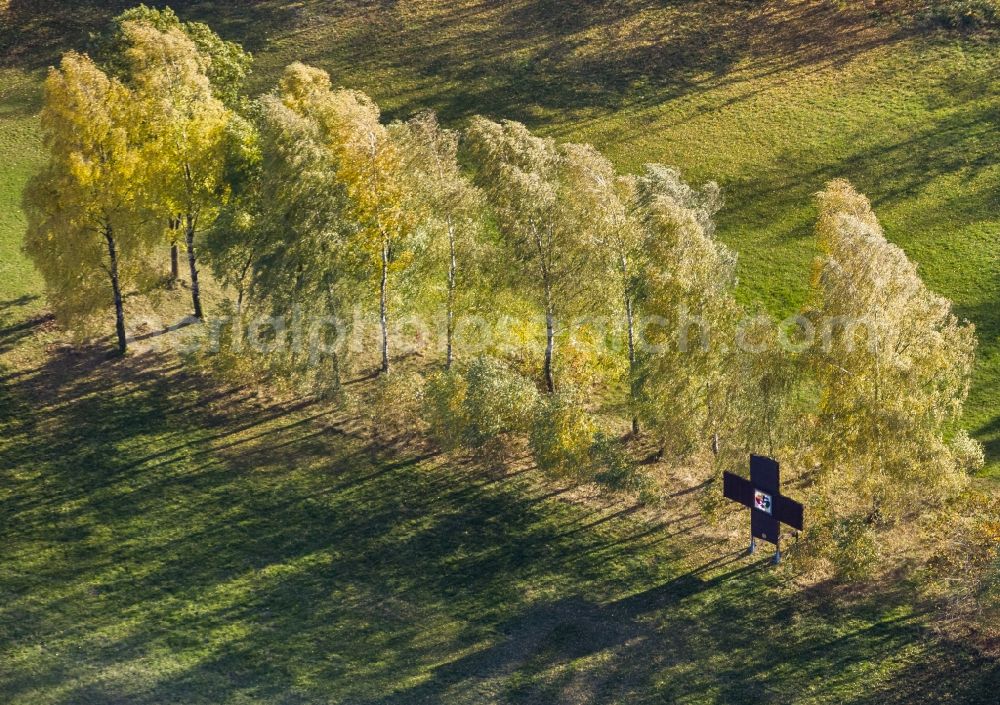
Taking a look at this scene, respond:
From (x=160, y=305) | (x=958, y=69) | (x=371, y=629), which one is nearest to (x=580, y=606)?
(x=371, y=629)

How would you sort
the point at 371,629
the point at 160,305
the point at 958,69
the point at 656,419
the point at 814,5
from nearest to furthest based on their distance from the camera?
the point at 371,629, the point at 656,419, the point at 160,305, the point at 958,69, the point at 814,5

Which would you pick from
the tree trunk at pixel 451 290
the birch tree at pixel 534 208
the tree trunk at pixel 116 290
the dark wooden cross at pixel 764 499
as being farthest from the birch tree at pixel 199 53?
the dark wooden cross at pixel 764 499

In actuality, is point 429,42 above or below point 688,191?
above

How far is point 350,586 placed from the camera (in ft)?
173

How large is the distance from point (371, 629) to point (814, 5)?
67850 millimetres

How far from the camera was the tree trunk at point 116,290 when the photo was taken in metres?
59.8

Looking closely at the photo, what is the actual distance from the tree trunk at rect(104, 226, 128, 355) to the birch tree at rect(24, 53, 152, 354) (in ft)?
0.21

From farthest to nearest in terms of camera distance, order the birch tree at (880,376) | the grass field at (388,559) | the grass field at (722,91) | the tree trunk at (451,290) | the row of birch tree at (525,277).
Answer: the grass field at (722,91)
the tree trunk at (451,290)
the row of birch tree at (525,277)
the birch tree at (880,376)
the grass field at (388,559)

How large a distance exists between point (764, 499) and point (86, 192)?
35421 mm

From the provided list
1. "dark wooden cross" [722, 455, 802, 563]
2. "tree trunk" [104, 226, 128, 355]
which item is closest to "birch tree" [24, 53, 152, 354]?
"tree trunk" [104, 226, 128, 355]

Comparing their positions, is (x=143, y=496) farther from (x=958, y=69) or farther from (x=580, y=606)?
(x=958, y=69)

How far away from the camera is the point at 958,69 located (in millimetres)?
89625

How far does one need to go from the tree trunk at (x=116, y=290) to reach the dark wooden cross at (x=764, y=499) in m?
32.5

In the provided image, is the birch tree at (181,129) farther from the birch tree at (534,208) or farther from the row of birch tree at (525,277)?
the birch tree at (534,208)
